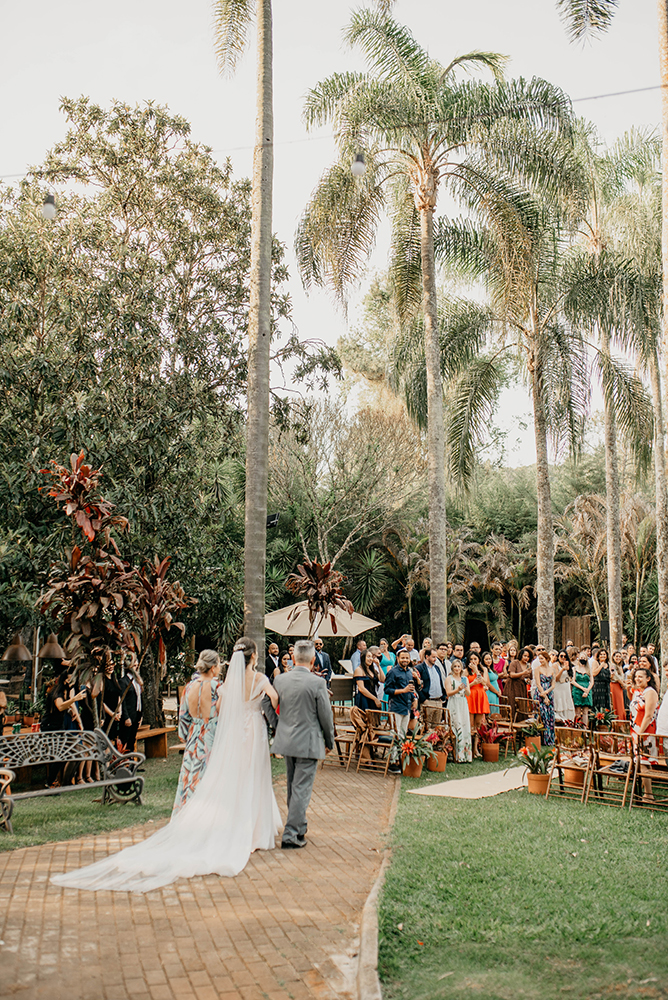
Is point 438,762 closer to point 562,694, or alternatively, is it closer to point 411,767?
point 411,767

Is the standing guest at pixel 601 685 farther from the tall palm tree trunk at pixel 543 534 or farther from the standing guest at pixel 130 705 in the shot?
the standing guest at pixel 130 705

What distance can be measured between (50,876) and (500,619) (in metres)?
23.3

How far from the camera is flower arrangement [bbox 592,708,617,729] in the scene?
526 inches

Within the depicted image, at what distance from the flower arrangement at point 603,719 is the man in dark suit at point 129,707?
7.05 meters

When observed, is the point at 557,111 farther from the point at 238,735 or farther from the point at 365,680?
the point at 238,735

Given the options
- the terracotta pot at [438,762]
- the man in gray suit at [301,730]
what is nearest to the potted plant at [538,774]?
the terracotta pot at [438,762]

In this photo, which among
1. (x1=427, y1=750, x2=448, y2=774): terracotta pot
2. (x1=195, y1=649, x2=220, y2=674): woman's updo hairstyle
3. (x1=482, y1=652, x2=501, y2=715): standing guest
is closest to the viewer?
(x1=195, y1=649, x2=220, y2=674): woman's updo hairstyle

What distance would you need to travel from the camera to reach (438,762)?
1190 centimetres

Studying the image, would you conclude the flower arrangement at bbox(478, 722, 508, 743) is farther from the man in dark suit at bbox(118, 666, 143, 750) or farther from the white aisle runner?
the man in dark suit at bbox(118, 666, 143, 750)

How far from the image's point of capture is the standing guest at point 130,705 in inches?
434

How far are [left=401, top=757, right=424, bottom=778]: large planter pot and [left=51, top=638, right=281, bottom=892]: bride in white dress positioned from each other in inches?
161

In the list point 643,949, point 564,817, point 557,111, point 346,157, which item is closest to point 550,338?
point 557,111

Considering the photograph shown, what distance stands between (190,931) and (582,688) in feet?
34.4

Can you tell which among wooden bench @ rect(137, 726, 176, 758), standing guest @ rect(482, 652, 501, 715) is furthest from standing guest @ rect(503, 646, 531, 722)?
wooden bench @ rect(137, 726, 176, 758)
